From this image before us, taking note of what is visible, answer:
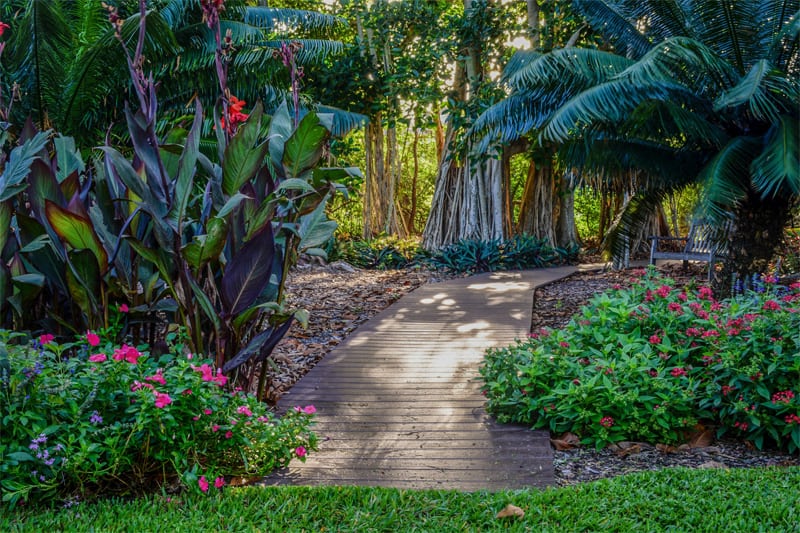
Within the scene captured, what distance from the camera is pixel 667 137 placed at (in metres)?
6.78

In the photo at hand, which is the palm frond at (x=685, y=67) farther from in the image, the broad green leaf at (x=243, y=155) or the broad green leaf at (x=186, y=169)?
the broad green leaf at (x=186, y=169)

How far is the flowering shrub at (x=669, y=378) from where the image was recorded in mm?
3408

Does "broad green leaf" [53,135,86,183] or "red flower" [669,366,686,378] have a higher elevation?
"broad green leaf" [53,135,86,183]

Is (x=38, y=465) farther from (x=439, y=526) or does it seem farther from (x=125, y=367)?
(x=439, y=526)

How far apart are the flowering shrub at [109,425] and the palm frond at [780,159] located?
4598mm

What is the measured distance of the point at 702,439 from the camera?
3543 mm

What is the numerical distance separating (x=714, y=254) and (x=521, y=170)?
364 inches

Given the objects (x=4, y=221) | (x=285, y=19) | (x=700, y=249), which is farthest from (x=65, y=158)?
(x=285, y=19)

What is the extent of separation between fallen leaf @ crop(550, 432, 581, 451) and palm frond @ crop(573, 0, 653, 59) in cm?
517

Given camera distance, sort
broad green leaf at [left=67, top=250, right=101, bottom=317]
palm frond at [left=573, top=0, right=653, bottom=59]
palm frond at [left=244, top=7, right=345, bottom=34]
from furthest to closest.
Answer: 1. palm frond at [left=244, top=7, right=345, bottom=34]
2. palm frond at [left=573, top=0, right=653, bottom=59]
3. broad green leaf at [left=67, top=250, right=101, bottom=317]

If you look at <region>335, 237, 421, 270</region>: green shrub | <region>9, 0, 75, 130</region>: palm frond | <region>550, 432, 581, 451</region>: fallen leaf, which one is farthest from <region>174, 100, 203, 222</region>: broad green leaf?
<region>335, 237, 421, 270</region>: green shrub

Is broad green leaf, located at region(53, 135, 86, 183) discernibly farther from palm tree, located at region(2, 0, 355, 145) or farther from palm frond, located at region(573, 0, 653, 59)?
palm frond, located at region(573, 0, 653, 59)

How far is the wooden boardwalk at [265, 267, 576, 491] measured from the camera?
3.17 meters

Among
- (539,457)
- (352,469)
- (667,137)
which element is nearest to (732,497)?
(539,457)
